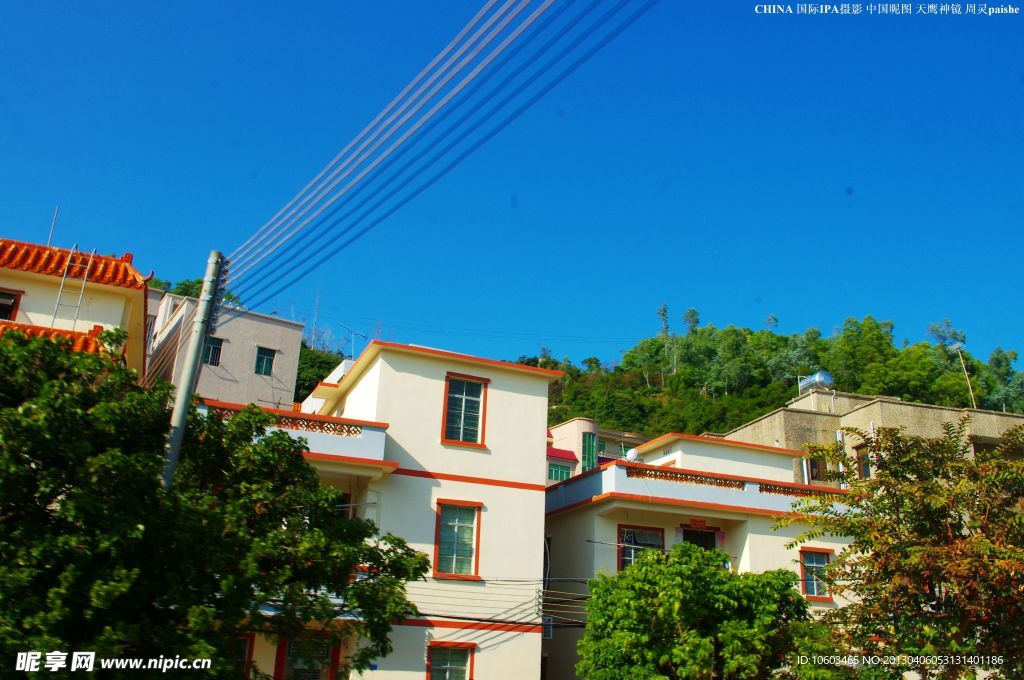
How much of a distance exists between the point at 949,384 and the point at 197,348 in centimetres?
5533

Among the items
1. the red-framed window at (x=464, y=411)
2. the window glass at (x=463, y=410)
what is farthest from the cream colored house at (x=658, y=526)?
Answer: the window glass at (x=463, y=410)

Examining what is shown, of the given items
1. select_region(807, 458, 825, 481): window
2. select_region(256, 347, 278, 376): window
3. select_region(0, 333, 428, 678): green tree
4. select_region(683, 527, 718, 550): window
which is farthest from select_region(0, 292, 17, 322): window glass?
select_region(807, 458, 825, 481): window

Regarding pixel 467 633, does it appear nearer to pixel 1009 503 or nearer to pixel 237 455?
pixel 237 455

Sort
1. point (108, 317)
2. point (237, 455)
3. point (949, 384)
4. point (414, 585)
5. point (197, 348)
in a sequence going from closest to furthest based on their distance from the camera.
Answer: point (197, 348)
point (237, 455)
point (414, 585)
point (108, 317)
point (949, 384)

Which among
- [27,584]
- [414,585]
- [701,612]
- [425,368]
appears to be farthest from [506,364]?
[27,584]

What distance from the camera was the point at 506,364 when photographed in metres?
20.9

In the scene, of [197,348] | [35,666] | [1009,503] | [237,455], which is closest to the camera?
[35,666]

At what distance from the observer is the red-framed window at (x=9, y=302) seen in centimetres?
1931

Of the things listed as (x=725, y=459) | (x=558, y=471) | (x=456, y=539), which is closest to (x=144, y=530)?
(x=456, y=539)

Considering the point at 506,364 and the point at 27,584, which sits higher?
the point at 506,364

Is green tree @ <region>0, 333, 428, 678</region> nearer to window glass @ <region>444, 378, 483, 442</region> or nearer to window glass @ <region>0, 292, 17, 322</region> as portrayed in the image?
window glass @ <region>444, 378, 483, 442</region>

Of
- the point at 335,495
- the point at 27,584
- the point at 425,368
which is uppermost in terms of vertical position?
the point at 425,368

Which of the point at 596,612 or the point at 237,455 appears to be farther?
the point at 596,612

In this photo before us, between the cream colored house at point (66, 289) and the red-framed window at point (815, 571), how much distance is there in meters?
16.6
